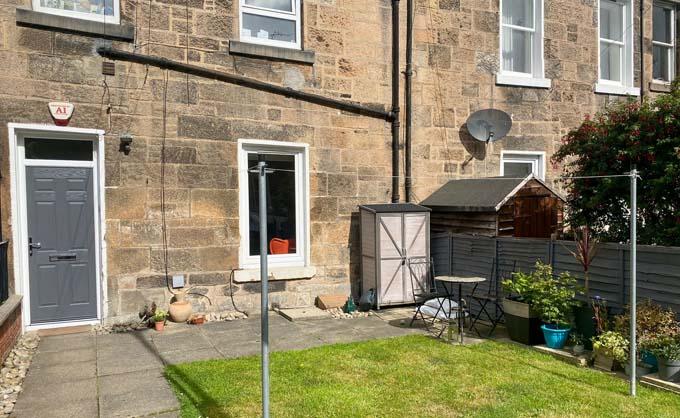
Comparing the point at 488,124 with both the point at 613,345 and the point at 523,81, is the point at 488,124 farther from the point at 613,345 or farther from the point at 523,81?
the point at 613,345

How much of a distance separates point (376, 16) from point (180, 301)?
5804 mm

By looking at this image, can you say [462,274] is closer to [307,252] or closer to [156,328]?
[307,252]

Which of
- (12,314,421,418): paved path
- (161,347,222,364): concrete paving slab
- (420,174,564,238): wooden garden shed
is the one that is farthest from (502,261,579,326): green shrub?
(161,347,222,364): concrete paving slab

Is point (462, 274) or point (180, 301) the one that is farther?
point (462, 274)

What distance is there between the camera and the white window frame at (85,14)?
688cm

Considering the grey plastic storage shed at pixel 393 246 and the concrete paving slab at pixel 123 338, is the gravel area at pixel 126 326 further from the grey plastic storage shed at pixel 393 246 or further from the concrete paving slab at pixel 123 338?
the grey plastic storage shed at pixel 393 246

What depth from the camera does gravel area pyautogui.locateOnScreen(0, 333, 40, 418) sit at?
457 cm

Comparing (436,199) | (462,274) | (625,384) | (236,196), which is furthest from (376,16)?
(625,384)

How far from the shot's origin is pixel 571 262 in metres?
6.57

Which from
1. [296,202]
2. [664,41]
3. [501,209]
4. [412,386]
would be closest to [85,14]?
[296,202]

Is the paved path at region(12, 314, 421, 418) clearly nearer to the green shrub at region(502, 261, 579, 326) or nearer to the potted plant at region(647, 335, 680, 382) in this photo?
the green shrub at region(502, 261, 579, 326)

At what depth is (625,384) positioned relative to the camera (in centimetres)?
507

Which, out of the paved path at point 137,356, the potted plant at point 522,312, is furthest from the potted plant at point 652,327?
the paved path at point 137,356

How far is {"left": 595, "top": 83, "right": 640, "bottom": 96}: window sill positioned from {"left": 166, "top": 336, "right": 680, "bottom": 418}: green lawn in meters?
7.62
